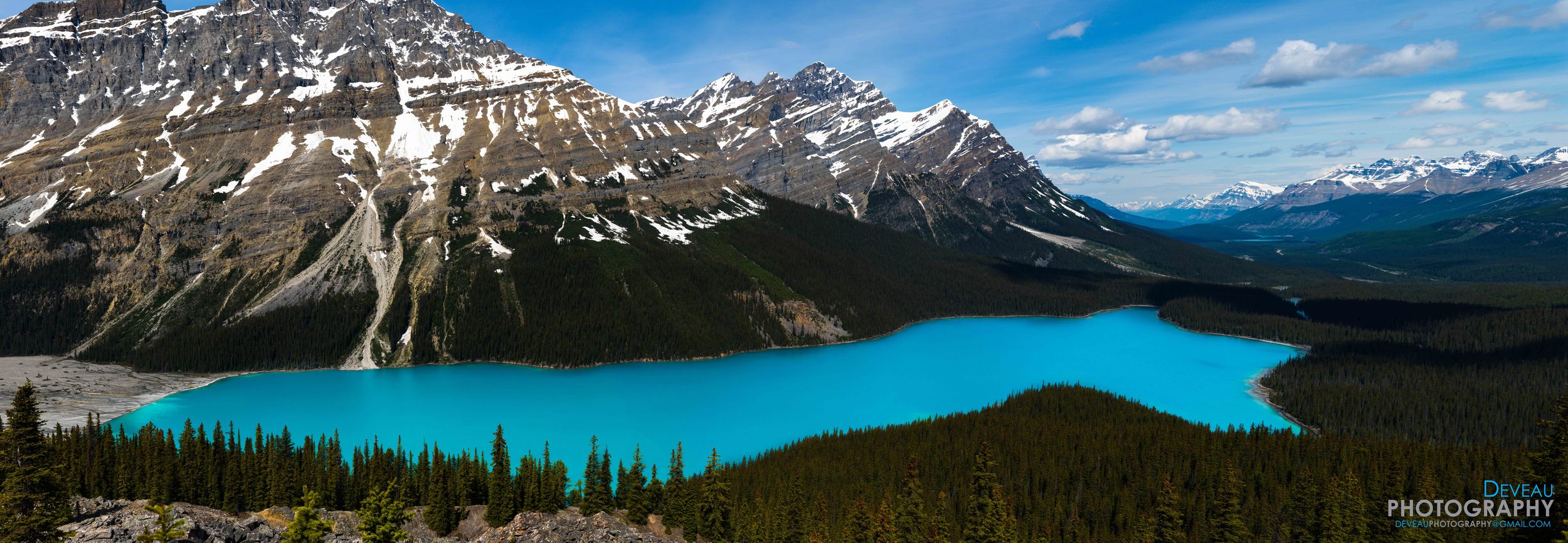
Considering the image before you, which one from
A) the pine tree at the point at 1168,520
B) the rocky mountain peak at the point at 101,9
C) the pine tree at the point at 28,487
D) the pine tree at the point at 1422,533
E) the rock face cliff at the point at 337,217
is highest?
the rocky mountain peak at the point at 101,9

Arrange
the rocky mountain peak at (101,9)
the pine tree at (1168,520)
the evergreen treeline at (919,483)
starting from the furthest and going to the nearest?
the rocky mountain peak at (101,9), the pine tree at (1168,520), the evergreen treeline at (919,483)

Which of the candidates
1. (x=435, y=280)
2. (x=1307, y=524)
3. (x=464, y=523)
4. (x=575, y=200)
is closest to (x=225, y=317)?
(x=435, y=280)

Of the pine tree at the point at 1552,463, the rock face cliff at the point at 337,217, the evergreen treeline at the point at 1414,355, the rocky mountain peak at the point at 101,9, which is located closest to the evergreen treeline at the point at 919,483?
the pine tree at the point at 1552,463

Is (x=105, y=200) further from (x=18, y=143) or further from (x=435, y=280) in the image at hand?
(x=435, y=280)

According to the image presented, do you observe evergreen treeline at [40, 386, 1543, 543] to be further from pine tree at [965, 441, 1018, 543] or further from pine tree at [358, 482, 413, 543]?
pine tree at [358, 482, 413, 543]

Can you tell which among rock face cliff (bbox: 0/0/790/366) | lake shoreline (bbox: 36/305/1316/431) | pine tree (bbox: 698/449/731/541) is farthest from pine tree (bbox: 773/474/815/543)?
rock face cliff (bbox: 0/0/790/366)

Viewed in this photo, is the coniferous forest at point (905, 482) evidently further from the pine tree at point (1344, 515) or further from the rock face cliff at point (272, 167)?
the rock face cliff at point (272, 167)
